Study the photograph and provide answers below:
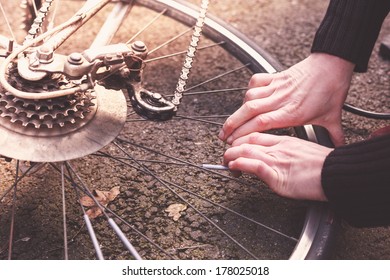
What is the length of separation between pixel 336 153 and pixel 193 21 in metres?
0.65

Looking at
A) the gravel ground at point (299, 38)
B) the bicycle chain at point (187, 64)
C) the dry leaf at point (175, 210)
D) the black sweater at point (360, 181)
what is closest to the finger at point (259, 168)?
the black sweater at point (360, 181)

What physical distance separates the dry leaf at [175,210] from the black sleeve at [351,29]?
0.50 m

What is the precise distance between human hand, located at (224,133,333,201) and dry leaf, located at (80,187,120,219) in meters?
0.38

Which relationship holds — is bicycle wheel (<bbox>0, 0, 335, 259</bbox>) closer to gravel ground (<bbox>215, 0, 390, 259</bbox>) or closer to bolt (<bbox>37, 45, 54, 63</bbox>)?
bolt (<bbox>37, 45, 54, 63</bbox>)

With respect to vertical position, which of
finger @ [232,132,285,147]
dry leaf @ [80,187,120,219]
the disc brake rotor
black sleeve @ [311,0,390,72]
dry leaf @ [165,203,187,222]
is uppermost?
black sleeve @ [311,0,390,72]

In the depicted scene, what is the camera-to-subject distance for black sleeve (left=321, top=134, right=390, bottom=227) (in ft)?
3.58

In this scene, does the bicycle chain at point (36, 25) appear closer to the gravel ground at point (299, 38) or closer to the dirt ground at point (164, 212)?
the dirt ground at point (164, 212)

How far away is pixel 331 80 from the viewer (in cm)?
128

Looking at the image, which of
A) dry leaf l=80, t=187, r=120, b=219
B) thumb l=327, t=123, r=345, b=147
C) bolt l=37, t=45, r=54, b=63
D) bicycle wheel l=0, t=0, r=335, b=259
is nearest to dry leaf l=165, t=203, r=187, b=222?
bicycle wheel l=0, t=0, r=335, b=259

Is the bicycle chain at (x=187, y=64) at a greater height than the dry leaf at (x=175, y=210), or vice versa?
the bicycle chain at (x=187, y=64)

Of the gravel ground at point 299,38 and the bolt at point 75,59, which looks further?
the gravel ground at point 299,38

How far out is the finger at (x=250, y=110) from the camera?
4.13ft
